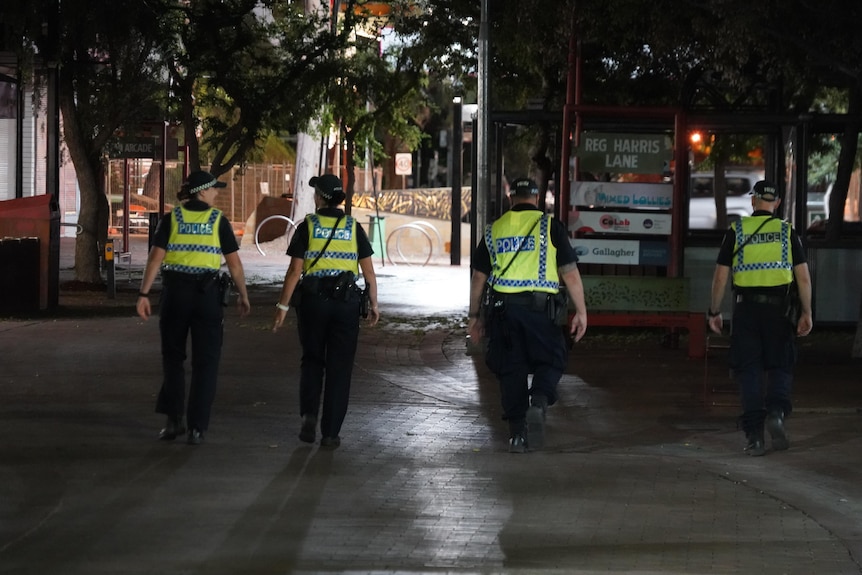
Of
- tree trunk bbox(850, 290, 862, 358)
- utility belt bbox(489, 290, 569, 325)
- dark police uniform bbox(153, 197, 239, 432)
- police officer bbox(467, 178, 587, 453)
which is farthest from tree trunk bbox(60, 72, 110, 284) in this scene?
utility belt bbox(489, 290, 569, 325)

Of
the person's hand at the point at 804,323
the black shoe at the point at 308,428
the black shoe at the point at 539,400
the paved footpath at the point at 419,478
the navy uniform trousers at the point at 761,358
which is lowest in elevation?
the paved footpath at the point at 419,478

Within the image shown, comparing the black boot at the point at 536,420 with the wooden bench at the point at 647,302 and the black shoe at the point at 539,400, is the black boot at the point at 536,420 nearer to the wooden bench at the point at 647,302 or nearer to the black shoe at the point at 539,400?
the black shoe at the point at 539,400

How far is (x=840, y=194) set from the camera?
15.3 meters

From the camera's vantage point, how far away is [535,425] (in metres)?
8.60

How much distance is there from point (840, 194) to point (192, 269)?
30.0ft

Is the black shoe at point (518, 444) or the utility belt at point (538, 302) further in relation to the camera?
the black shoe at point (518, 444)

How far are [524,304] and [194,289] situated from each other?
201 centimetres

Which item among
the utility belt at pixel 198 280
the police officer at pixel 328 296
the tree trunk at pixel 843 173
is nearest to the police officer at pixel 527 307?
the police officer at pixel 328 296

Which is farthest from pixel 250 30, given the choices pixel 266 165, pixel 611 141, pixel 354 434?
pixel 266 165

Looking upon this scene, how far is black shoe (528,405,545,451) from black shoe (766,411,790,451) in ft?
4.85

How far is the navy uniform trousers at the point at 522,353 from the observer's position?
847 centimetres

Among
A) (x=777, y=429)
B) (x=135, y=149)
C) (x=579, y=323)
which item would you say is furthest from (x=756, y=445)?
(x=135, y=149)

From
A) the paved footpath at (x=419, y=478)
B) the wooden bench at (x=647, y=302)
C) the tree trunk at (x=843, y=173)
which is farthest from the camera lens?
the tree trunk at (x=843, y=173)

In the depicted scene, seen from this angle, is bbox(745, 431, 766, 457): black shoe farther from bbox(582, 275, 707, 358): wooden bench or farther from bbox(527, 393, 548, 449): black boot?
bbox(582, 275, 707, 358): wooden bench
